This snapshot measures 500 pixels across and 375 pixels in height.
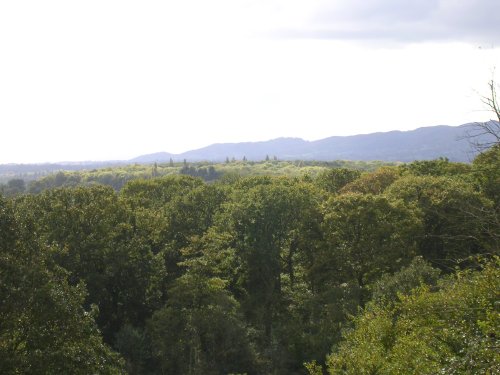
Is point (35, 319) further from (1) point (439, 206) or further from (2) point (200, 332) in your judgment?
(1) point (439, 206)

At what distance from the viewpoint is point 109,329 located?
33594 mm

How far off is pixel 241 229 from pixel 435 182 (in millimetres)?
18080

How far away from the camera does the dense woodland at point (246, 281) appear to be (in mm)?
16109

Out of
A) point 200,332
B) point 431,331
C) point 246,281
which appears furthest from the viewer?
point 246,281

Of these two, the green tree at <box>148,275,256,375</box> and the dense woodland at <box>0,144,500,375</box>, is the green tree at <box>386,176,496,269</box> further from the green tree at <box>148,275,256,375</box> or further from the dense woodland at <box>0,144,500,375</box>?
the green tree at <box>148,275,256,375</box>

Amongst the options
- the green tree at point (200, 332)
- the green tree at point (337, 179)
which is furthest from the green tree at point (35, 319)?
the green tree at point (337, 179)

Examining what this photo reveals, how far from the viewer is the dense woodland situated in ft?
52.9

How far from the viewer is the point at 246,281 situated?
3791cm

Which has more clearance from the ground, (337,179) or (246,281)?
(337,179)

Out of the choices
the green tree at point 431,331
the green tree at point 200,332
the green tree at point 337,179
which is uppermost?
the green tree at point 337,179

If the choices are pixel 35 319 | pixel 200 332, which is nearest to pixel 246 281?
pixel 200 332

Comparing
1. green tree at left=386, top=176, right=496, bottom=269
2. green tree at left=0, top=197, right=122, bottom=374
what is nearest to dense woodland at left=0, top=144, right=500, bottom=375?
green tree at left=0, top=197, right=122, bottom=374

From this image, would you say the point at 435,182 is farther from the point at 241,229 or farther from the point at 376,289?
the point at 241,229

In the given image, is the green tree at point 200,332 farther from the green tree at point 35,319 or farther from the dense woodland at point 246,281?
the green tree at point 35,319
